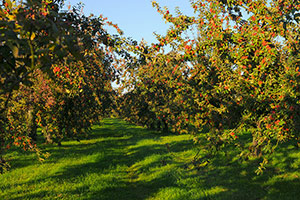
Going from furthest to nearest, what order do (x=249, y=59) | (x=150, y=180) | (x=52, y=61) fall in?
(x=150, y=180) → (x=249, y=59) → (x=52, y=61)

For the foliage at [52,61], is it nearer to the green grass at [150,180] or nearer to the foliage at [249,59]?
the foliage at [249,59]

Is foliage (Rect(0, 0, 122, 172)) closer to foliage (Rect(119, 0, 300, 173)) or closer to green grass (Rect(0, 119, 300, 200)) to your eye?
foliage (Rect(119, 0, 300, 173))

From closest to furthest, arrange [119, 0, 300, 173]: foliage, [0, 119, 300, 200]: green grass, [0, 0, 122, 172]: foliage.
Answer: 1. [0, 0, 122, 172]: foliage
2. [119, 0, 300, 173]: foliage
3. [0, 119, 300, 200]: green grass

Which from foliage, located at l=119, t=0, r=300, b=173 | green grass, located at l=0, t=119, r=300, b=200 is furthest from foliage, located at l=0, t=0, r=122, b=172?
green grass, located at l=0, t=119, r=300, b=200

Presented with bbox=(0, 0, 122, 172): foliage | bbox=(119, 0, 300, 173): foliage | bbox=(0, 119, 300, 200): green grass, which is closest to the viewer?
bbox=(0, 0, 122, 172): foliage

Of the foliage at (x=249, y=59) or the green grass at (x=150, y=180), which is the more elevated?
the foliage at (x=249, y=59)

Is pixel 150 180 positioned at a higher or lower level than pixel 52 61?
lower

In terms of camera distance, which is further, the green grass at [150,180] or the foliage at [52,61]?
the green grass at [150,180]

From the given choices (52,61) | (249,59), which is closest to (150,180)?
(249,59)

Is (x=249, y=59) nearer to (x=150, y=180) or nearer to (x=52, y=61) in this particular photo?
(x=52, y=61)

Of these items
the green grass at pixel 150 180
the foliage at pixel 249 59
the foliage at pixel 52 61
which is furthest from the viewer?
the green grass at pixel 150 180

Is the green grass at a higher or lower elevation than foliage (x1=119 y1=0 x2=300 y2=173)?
lower

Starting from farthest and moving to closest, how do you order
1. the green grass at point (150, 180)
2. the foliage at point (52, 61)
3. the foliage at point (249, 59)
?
the green grass at point (150, 180) < the foliage at point (249, 59) < the foliage at point (52, 61)

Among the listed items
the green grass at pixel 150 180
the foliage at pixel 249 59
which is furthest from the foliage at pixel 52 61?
the green grass at pixel 150 180
